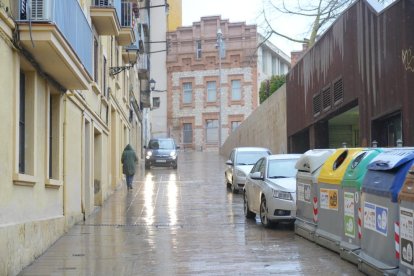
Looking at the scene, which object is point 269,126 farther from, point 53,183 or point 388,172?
point 388,172

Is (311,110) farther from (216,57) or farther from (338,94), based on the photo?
(216,57)

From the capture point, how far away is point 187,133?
5884cm

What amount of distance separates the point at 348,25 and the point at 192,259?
849 cm

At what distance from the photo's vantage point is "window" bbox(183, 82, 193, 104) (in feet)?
192

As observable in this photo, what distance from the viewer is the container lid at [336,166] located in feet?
28.7

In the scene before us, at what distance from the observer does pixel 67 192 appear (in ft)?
38.8

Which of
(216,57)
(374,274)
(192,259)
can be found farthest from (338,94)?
(216,57)

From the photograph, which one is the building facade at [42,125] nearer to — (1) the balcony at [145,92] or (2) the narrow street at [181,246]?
(2) the narrow street at [181,246]

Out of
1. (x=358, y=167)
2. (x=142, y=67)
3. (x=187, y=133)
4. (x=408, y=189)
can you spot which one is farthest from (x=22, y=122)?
(x=187, y=133)

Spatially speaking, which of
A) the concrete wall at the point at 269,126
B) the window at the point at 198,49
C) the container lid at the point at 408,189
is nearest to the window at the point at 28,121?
the container lid at the point at 408,189

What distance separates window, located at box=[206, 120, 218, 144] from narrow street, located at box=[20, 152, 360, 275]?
40.9m

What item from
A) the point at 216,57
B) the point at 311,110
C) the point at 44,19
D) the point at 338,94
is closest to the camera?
the point at 44,19

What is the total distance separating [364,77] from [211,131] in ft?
147

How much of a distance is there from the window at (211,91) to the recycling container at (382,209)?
166 ft
